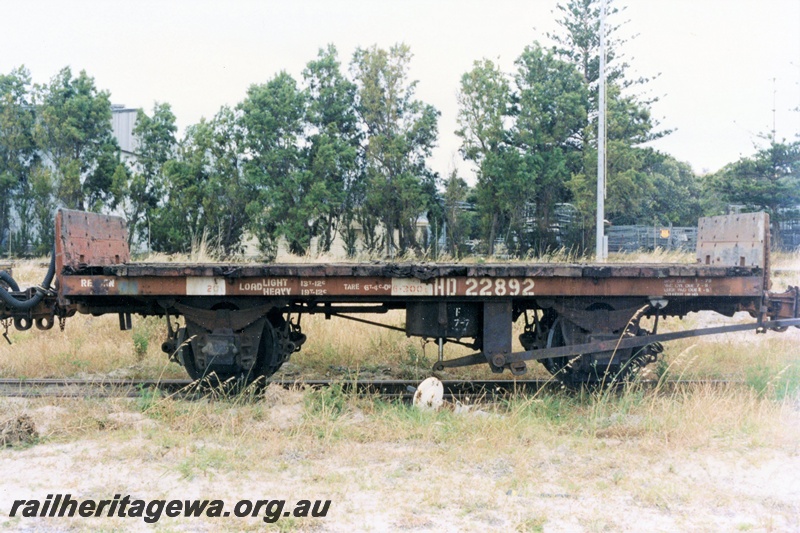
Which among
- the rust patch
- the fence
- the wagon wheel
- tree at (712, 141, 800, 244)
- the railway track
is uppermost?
tree at (712, 141, 800, 244)

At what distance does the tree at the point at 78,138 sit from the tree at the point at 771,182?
2491 cm

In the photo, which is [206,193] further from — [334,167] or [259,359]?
[259,359]

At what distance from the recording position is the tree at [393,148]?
23375mm

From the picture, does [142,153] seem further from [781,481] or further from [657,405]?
[781,481]

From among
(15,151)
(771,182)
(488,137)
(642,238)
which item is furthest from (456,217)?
(15,151)

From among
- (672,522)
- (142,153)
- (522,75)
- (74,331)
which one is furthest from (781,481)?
(142,153)

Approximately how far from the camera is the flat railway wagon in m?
6.80

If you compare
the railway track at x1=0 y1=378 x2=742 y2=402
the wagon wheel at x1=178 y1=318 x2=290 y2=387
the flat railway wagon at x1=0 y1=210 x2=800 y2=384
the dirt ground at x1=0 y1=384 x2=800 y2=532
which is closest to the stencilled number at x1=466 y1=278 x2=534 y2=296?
the flat railway wagon at x1=0 y1=210 x2=800 y2=384

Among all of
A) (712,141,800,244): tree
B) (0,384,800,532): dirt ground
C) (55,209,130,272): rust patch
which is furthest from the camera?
(712,141,800,244): tree

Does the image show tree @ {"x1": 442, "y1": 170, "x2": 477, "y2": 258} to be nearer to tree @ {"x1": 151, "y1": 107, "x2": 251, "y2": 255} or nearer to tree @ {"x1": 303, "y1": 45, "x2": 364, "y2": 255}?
tree @ {"x1": 303, "y1": 45, "x2": 364, "y2": 255}

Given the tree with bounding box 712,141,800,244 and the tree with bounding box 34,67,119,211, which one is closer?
the tree with bounding box 34,67,119,211

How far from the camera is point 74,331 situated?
1095 cm

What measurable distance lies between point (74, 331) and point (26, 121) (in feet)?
59.5

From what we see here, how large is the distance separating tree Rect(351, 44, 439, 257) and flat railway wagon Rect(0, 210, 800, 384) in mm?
15887
